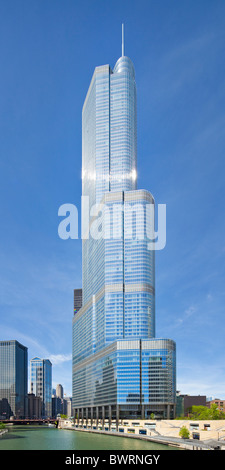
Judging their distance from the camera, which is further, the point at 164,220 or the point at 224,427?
the point at 164,220

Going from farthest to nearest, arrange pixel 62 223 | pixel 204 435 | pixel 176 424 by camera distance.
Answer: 1. pixel 176 424
2. pixel 62 223
3. pixel 204 435

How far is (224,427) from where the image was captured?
149000 mm
